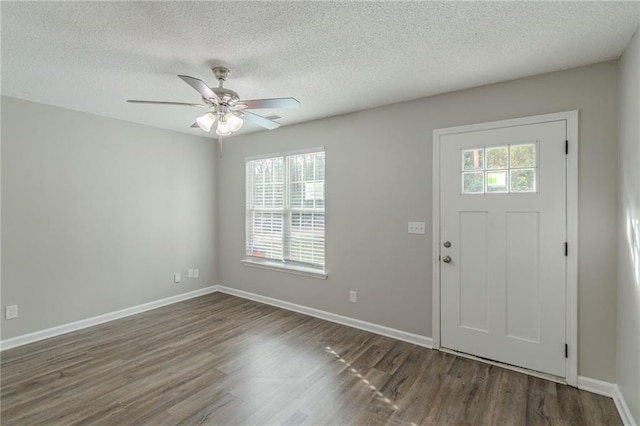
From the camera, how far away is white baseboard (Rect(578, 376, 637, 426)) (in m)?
2.00

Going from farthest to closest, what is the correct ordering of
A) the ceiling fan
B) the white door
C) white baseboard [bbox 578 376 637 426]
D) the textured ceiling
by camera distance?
the white door → the ceiling fan → white baseboard [bbox 578 376 637 426] → the textured ceiling

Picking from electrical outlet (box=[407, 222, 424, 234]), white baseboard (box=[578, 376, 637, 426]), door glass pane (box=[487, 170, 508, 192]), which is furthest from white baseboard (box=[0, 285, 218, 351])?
white baseboard (box=[578, 376, 637, 426])

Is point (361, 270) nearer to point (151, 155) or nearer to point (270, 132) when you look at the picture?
point (270, 132)

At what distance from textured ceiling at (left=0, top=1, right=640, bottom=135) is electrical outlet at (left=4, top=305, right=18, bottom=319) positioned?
213 centimetres

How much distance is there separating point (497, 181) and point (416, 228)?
85 cm

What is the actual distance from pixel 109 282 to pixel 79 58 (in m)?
2.68

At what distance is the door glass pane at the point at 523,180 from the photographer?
2510 mm

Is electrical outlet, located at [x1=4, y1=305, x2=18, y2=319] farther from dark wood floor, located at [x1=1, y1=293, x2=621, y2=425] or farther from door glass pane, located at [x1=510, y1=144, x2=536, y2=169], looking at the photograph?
door glass pane, located at [x1=510, y1=144, x2=536, y2=169]

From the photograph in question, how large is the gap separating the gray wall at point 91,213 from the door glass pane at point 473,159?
3.83 metres

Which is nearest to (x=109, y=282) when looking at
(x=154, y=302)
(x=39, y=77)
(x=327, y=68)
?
(x=154, y=302)

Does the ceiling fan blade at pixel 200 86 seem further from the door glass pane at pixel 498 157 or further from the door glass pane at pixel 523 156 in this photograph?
the door glass pane at pixel 523 156

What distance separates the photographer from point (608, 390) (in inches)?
88.0

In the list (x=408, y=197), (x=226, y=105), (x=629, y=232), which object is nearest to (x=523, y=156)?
(x=629, y=232)

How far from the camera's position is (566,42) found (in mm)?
2012
